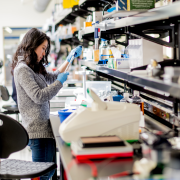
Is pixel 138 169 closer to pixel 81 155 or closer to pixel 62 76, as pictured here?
pixel 81 155

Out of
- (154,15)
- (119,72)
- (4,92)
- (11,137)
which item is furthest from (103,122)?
(4,92)

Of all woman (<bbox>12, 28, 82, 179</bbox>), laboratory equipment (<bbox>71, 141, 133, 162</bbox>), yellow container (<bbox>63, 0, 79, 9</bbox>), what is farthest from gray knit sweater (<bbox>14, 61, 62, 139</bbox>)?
yellow container (<bbox>63, 0, 79, 9</bbox>)

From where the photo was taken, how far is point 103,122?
1507 mm

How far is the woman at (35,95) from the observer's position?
216 cm

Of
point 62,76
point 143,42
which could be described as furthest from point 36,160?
point 143,42

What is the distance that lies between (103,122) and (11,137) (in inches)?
31.8

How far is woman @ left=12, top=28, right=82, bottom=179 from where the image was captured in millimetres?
2158

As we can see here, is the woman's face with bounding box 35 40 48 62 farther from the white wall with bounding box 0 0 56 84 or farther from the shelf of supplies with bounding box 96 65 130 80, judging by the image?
the white wall with bounding box 0 0 56 84

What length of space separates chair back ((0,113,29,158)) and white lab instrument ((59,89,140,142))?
1.72ft

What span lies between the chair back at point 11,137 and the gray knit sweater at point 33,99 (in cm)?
24

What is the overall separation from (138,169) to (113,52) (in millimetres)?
1399

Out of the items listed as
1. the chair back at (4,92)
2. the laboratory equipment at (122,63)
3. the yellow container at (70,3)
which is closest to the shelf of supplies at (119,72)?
the laboratory equipment at (122,63)

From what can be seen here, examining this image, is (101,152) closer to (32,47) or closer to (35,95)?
(35,95)

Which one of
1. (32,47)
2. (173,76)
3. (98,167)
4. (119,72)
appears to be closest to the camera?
(173,76)
